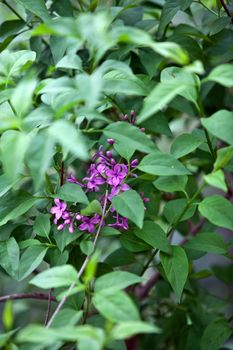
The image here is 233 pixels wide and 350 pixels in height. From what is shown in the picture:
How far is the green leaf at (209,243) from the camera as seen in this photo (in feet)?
2.69

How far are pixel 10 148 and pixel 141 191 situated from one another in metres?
0.42

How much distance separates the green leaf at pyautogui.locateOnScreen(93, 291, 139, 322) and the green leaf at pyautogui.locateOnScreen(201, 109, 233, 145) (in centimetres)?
21

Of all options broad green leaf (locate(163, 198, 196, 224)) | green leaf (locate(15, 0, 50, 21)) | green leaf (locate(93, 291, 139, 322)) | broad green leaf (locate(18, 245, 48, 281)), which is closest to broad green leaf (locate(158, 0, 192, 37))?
green leaf (locate(15, 0, 50, 21))

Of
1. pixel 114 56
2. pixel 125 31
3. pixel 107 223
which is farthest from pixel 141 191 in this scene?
pixel 125 31

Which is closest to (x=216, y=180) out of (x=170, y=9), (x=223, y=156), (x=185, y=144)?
(x=223, y=156)

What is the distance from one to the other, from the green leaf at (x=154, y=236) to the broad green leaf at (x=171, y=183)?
0.06 metres

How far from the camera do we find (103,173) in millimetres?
787

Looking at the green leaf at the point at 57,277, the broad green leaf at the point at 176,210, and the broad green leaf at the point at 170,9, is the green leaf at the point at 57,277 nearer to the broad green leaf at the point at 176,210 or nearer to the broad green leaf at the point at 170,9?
the broad green leaf at the point at 176,210

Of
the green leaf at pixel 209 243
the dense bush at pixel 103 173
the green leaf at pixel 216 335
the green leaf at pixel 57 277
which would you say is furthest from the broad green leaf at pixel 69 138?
the green leaf at pixel 216 335

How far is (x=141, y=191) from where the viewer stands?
914 mm

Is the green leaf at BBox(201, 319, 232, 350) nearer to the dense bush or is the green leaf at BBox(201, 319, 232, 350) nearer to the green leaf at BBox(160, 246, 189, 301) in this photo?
the dense bush

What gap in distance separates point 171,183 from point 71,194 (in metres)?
0.14

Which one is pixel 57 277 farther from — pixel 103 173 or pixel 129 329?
pixel 103 173

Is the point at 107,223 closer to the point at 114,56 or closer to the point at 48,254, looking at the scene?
the point at 48,254
